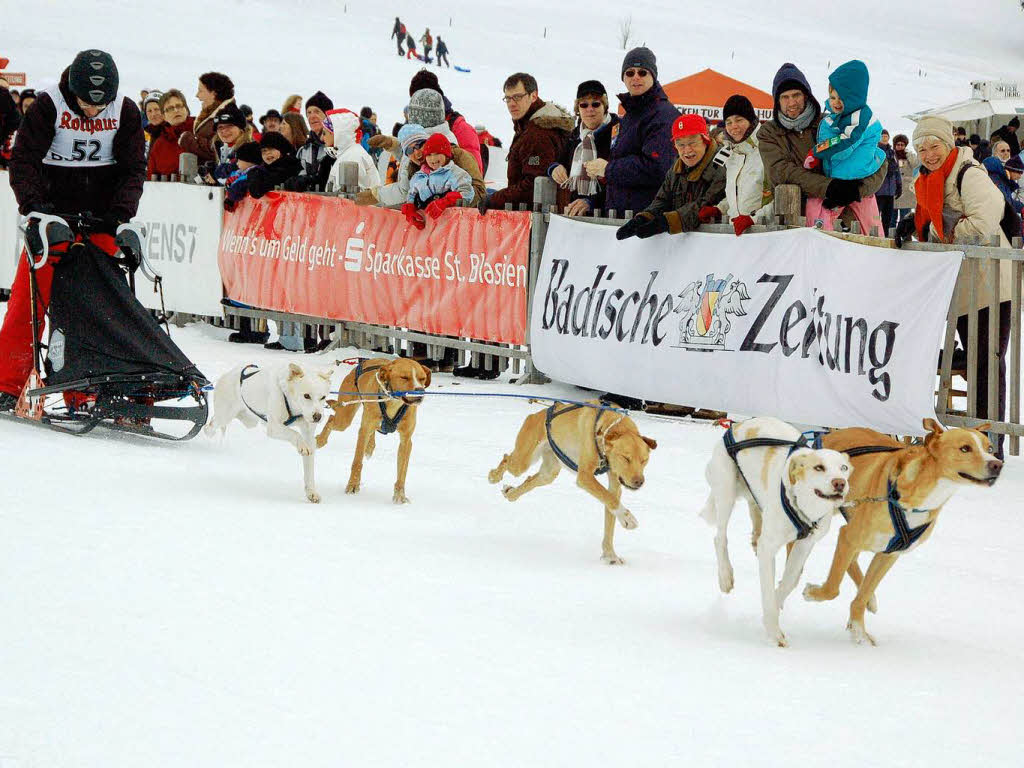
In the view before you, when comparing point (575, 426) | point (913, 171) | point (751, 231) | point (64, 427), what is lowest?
point (64, 427)

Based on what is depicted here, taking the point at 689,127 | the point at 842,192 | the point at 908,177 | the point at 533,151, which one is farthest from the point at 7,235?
the point at 908,177

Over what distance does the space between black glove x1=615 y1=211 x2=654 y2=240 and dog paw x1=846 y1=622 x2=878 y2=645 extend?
4.44 m

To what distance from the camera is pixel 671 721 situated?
3.51m

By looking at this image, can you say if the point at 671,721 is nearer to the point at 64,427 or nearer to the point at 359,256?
the point at 64,427

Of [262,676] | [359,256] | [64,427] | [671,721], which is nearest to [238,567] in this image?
[262,676]

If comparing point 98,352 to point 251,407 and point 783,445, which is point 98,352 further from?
point 783,445

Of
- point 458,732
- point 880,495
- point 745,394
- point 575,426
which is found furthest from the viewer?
point 745,394

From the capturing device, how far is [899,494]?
4.19 metres

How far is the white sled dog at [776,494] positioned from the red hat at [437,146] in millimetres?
5822

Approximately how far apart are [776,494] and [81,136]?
5.10 m

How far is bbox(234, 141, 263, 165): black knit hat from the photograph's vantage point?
12117mm

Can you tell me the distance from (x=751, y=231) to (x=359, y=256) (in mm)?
4058

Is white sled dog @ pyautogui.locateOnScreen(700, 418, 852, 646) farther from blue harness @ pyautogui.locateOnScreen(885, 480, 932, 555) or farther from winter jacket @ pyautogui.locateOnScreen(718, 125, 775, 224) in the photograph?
winter jacket @ pyautogui.locateOnScreen(718, 125, 775, 224)

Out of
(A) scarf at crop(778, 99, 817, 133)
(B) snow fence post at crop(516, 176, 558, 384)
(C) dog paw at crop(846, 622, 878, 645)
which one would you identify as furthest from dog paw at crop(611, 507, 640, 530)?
(B) snow fence post at crop(516, 176, 558, 384)
